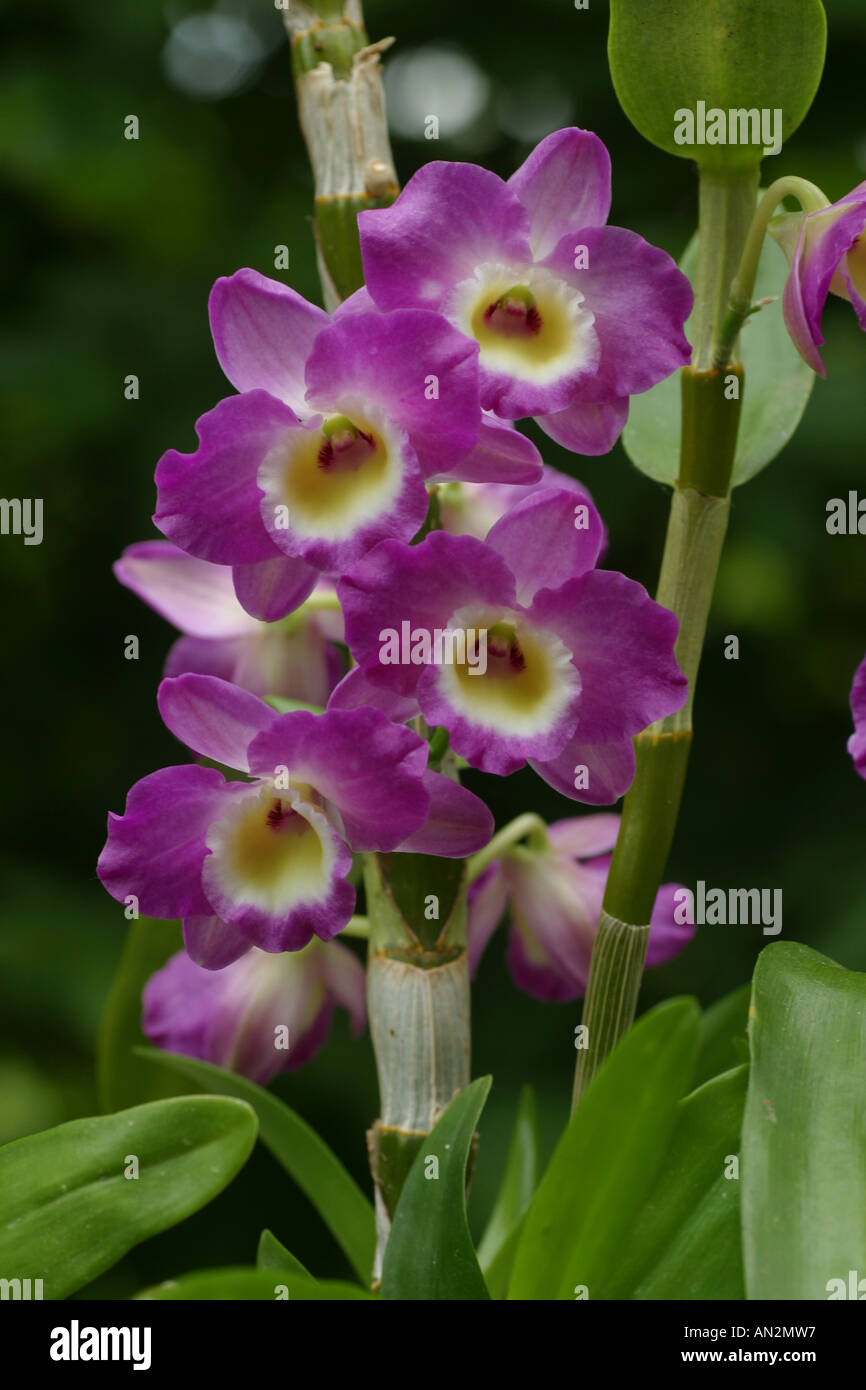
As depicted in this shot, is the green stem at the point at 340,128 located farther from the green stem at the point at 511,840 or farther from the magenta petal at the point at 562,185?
the green stem at the point at 511,840

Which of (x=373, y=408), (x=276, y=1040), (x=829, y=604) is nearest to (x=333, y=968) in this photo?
(x=276, y=1040)

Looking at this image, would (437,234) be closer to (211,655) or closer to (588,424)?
(588,424)

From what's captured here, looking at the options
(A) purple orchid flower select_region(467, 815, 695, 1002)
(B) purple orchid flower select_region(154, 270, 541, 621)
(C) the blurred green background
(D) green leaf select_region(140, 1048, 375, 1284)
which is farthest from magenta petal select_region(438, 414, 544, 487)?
(C) the blurred green background

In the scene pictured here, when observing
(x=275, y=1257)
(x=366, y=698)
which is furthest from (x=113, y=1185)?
(x=366, y=698)

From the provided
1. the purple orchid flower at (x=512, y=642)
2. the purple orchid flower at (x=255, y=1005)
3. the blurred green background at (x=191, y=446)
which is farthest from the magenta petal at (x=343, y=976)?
the blurred green background at (x=191, y=446)

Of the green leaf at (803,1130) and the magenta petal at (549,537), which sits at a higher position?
the magenta petal at (549,537)

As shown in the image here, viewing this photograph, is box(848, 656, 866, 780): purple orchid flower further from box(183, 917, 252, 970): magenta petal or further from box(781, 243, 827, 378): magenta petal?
box(183, 917, 252, 970): magenta petal
